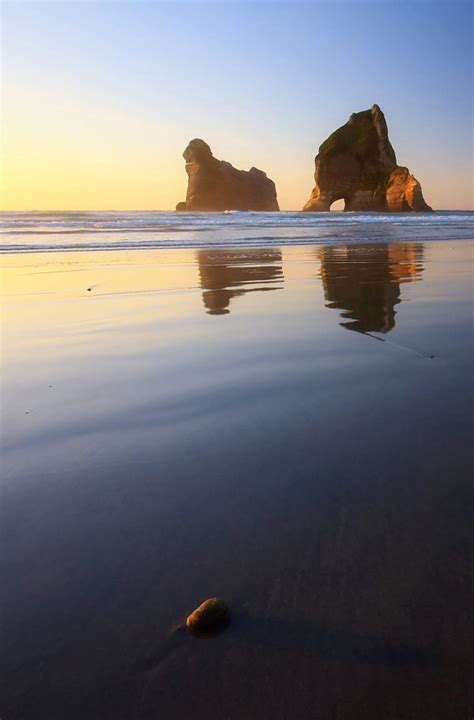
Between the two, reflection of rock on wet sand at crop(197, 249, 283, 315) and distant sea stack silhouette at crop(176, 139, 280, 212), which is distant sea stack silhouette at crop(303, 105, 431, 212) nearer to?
distant sea stack silhouette at crop(176, 139, 280, 212)

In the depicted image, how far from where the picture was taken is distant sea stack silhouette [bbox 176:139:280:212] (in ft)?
363

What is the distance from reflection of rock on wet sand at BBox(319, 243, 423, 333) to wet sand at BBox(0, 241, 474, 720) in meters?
0.81

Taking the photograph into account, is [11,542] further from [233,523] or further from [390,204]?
[390,204]

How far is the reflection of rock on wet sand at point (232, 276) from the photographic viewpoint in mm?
5246

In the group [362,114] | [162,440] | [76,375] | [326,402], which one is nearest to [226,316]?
[76,375]

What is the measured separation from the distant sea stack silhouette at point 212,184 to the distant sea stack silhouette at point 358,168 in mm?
35565

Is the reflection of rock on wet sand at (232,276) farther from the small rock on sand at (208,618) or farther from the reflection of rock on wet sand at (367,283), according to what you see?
the small rock on sand at (208,618)

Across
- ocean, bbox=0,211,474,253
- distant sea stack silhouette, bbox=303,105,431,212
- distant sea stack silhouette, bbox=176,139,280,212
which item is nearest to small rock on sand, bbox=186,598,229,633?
ocean, bbox=0,211,474,253

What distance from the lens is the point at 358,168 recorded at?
78.4 m

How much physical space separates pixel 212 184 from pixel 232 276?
114 meters

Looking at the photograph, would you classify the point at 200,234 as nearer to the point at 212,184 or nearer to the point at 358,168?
the point at 358,168

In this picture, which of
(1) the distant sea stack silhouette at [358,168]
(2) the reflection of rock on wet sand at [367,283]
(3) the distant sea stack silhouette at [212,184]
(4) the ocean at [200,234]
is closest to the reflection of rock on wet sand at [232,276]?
(2) the reflection of rock on wet sand at [367,283]

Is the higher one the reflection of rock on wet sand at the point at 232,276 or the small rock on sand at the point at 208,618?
the reflection of rock on wet sand at the point at 232,276

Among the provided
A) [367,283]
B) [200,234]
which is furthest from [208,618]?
[200,234]
